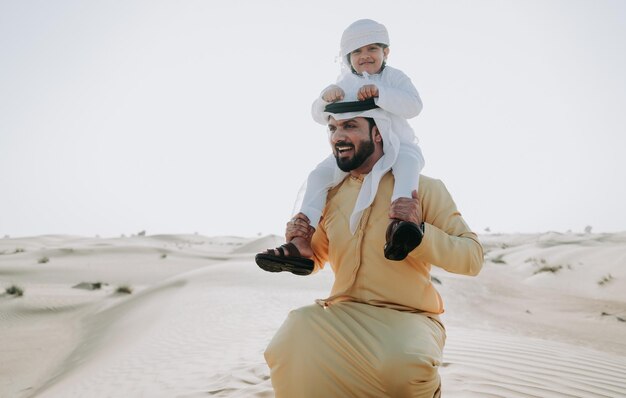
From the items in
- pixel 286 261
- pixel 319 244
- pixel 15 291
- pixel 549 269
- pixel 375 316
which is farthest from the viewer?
pixel 549 269

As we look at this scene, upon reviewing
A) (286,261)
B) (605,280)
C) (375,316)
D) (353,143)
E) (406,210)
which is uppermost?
(353,143)

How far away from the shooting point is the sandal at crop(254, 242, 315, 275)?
8.55 ft

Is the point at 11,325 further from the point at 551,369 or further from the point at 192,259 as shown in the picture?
the point at 192,259

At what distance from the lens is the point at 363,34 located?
3.18 metres

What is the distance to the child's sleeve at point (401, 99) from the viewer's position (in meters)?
2.76

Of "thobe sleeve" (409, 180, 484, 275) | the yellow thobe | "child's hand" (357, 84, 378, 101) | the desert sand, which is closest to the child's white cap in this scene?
"child's hand" (357, 84, 378, 101)

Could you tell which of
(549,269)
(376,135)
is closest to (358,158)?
(376,135)

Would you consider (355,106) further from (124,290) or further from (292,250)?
(124,290)

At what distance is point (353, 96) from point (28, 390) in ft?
22.2

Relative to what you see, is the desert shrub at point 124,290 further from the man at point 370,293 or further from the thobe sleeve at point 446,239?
the thobe sleeve at point 446,239

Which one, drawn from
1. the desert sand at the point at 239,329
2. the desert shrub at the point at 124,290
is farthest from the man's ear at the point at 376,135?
the desert shrub at the point at 124,290

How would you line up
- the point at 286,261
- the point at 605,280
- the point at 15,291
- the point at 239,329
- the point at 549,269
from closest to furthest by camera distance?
the point at 286,261, the point at 239,329, the point at 15,291, the point at 605,280, the point at 549,269

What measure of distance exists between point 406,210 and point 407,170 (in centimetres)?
32

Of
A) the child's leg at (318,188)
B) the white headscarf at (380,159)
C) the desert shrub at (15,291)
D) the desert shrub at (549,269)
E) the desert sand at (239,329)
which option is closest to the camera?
the white headscarf at (380,159)
